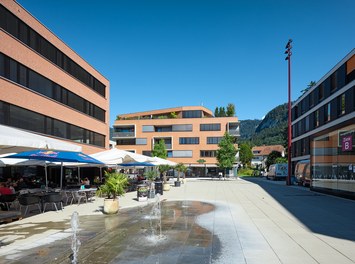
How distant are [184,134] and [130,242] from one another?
200 feet

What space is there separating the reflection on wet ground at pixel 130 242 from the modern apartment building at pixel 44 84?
14.3 meters

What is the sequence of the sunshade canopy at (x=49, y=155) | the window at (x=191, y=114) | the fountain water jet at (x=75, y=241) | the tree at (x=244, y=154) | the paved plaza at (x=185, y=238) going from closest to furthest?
1. the fountain water jet at (x=75, y=241)
2. the paved plaza at (x=185, y=238)
3. the sunshade canopy at (x=49, y=155)
4. the window at (x=191, y=114)
5. the tree at (x=244, y=154)

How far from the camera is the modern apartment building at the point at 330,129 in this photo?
19333mm

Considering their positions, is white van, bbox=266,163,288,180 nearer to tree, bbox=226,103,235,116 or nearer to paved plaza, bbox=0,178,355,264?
tree, bbox=226,103,235,116

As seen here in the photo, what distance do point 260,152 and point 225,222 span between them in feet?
480

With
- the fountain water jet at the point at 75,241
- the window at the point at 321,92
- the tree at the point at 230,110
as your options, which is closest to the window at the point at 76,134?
the fountain water jet at the point at 75,241

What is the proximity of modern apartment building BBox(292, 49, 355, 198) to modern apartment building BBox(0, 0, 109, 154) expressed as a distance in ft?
70.3

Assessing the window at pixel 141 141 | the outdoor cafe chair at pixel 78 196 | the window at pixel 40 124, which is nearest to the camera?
the outdoor cafe chair at pixel 78 196

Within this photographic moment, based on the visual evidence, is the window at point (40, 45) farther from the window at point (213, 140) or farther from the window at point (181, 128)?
the window at point (213, 140)

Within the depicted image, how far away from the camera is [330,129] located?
2147cm

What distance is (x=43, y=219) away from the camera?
11.2 m

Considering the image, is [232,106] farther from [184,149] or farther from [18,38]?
[18,38]

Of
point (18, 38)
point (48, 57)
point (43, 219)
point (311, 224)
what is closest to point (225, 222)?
point (311, 224)

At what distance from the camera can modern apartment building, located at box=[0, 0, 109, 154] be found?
2153 centimetres
